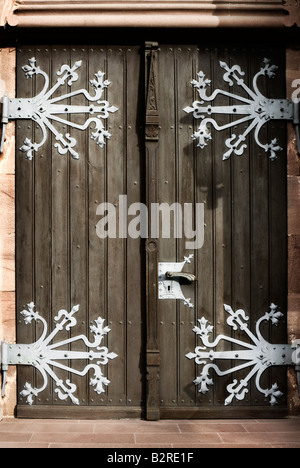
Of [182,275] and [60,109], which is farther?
[60,109]

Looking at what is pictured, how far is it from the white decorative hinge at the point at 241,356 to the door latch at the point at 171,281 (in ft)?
0.77

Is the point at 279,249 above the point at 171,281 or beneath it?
above

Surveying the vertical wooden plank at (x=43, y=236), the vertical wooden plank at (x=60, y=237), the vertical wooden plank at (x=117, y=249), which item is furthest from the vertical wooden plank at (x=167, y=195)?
the vertical wooden plank at (x=43, y=236)

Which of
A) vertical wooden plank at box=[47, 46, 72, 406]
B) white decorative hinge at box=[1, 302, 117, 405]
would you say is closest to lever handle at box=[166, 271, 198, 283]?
white decorative hinge at box=[1, 302, 117, 405]

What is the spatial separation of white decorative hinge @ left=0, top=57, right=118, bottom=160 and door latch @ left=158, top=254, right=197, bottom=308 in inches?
37.5

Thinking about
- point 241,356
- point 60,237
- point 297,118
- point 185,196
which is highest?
point 297,118

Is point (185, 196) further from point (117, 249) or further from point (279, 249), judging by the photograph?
point (279, 249)

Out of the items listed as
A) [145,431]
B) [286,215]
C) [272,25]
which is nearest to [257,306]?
[286,215]

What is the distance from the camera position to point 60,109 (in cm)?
369

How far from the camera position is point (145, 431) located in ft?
10.9

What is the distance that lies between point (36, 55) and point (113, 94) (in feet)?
1.99

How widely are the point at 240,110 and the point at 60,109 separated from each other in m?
1.25

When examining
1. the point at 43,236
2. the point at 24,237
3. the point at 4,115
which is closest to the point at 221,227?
the point at 43,236

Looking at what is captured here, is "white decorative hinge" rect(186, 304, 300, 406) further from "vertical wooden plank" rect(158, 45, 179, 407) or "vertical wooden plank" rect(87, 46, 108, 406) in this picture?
"vertical wooden plank" rect(87, 46, 108, 406)
